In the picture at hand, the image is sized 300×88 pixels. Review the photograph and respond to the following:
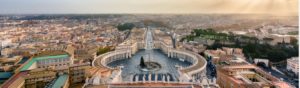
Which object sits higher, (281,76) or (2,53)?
(2,53)

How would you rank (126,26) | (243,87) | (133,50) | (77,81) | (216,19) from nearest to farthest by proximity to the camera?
(243,87), (77,81), (133,50), (126,26), (216,19)

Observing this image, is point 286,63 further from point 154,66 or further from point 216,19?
point 216,19

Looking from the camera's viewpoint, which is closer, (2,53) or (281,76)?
(281,76)

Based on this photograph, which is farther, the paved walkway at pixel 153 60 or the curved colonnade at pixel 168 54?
the paved walkway at pixel 153 60

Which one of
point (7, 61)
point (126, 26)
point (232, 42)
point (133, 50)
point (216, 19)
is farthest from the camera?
point (216, 19)

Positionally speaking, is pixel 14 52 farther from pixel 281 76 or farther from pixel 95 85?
pixel 281 76

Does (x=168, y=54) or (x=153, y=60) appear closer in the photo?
(x=153, y=60)

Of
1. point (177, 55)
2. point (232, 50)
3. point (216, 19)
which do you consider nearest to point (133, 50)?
point (177, 55)

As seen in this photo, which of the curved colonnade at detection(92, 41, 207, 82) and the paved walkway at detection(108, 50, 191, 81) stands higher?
the curved colonnade at detection(92, 41, 207, 82)

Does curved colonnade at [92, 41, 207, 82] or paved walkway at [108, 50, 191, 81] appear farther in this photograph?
paved walkway at [108, 50, 191, 81]

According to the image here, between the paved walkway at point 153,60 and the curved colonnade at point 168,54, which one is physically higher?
the curved colonnade at point 168,54
